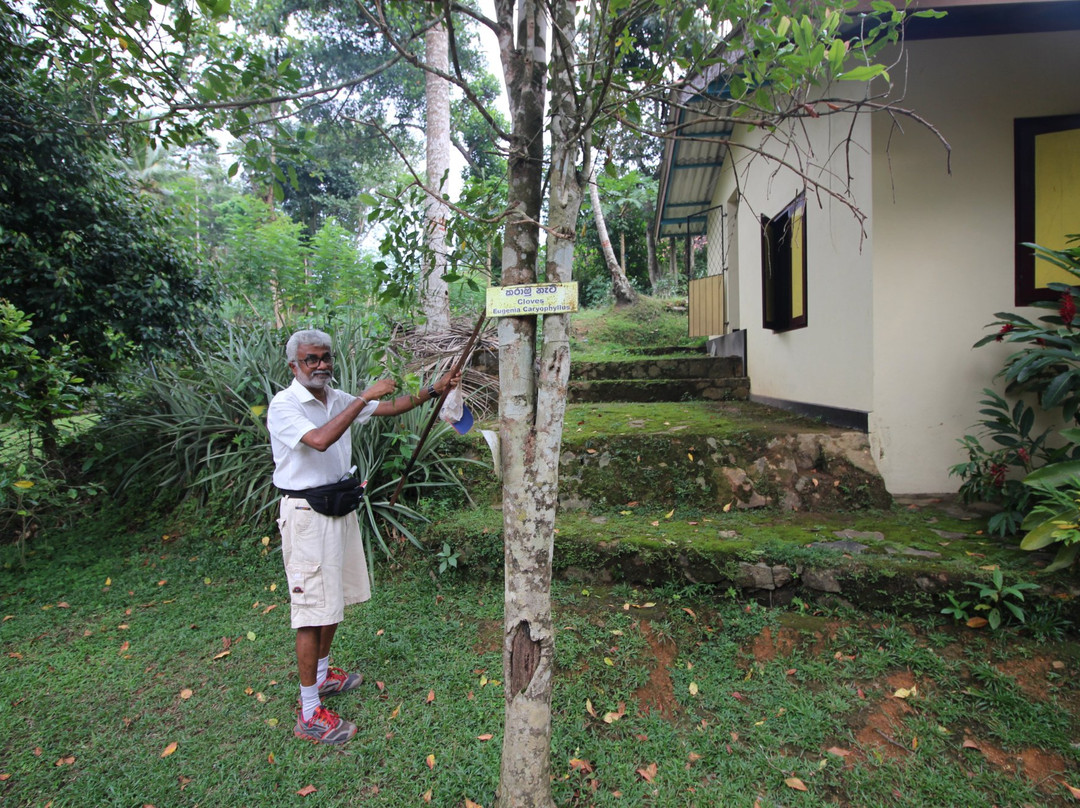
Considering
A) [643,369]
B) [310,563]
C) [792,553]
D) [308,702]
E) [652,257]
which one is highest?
Result: [652,257]

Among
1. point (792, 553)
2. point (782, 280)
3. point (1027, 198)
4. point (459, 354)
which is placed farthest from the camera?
point (459, 354)

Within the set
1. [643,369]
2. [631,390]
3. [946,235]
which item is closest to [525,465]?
[946,235]

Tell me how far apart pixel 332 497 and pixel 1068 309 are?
150 inches

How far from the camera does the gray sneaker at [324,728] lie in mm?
2472

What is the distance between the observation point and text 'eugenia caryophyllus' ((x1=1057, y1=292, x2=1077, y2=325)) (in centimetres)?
310

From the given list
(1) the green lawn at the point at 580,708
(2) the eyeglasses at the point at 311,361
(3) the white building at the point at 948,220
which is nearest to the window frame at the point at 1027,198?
(3) the white building at the point at 948,220

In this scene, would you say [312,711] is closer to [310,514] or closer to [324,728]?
[324,728]

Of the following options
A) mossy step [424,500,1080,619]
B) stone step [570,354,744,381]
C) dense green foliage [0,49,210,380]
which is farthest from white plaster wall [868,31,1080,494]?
dense green foliage [0,49,210,380]

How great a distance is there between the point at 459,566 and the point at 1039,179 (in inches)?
169

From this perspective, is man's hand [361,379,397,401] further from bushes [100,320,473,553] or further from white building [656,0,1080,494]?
white building [656,0,1080,494]

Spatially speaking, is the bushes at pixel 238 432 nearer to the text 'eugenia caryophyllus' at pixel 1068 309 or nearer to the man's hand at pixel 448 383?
the man's hand at pixel 448 383

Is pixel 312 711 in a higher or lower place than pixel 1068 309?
lower

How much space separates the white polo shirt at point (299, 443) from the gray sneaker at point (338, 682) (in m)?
0.95

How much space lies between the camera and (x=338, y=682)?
2768 mm
